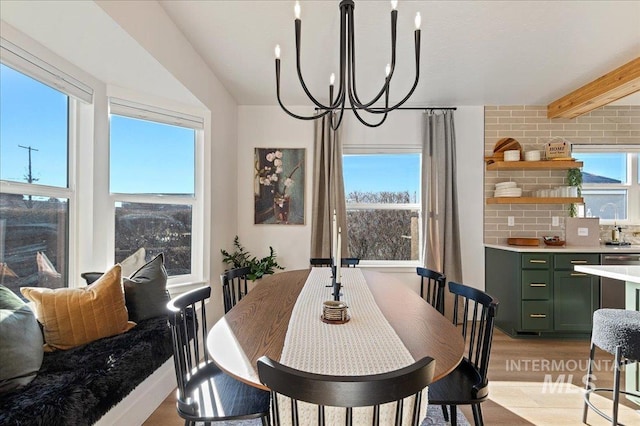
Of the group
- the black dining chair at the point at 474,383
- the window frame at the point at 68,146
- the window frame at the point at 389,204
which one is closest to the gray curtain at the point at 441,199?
the window frame at the point at 389,204

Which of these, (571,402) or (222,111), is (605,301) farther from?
(222,111)

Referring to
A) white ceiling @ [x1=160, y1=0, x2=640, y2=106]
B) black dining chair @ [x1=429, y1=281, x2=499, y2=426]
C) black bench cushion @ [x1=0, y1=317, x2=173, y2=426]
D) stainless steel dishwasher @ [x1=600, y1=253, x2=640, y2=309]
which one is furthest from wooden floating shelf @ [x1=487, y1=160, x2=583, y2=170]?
black bench cushion @ [x1=0, y1=317, x2=173, y2=426]

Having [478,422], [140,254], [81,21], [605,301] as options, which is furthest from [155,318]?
[605,301]

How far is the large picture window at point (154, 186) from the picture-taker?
2582mm

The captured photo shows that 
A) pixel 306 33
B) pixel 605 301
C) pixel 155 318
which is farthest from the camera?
pixel 605 301

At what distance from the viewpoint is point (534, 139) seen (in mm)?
3830

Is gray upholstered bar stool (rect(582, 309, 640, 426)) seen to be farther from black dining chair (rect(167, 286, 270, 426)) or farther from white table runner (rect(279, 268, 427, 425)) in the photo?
black dining chair (rect(167, 286, 270, 426))

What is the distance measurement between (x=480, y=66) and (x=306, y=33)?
157 cm

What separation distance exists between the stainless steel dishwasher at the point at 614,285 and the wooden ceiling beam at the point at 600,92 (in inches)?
58.7

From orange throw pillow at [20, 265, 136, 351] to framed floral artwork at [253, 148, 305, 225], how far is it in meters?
2.03

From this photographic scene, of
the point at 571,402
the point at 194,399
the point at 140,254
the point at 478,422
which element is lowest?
the point at 571,402

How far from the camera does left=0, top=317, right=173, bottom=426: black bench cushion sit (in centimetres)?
121

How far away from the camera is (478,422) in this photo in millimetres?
1417

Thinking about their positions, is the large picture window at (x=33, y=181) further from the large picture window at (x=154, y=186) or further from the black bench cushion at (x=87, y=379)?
the black bench cushion at (x=87, y=379)
